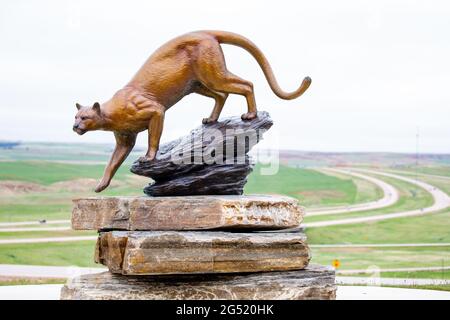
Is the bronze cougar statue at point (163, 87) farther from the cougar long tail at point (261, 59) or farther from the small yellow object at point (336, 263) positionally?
the small yellow object at point (336, 263)

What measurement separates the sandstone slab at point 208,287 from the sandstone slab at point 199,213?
1.38 ft

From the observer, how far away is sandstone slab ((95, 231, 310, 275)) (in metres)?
6.09

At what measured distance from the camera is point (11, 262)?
1159cm

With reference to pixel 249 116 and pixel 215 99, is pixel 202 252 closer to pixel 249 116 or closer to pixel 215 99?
pixel 249 116

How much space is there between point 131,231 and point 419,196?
7.62 m

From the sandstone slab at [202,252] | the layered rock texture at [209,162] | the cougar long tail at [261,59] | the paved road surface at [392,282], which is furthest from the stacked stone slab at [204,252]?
the paved road surface at [392,282]

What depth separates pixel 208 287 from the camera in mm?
6301

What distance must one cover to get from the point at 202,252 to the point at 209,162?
992mm

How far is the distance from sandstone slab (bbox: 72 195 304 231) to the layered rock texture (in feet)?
1.32

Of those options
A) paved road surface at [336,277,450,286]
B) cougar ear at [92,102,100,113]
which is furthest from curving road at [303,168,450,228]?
cougar ear at [92,102,100,113]
